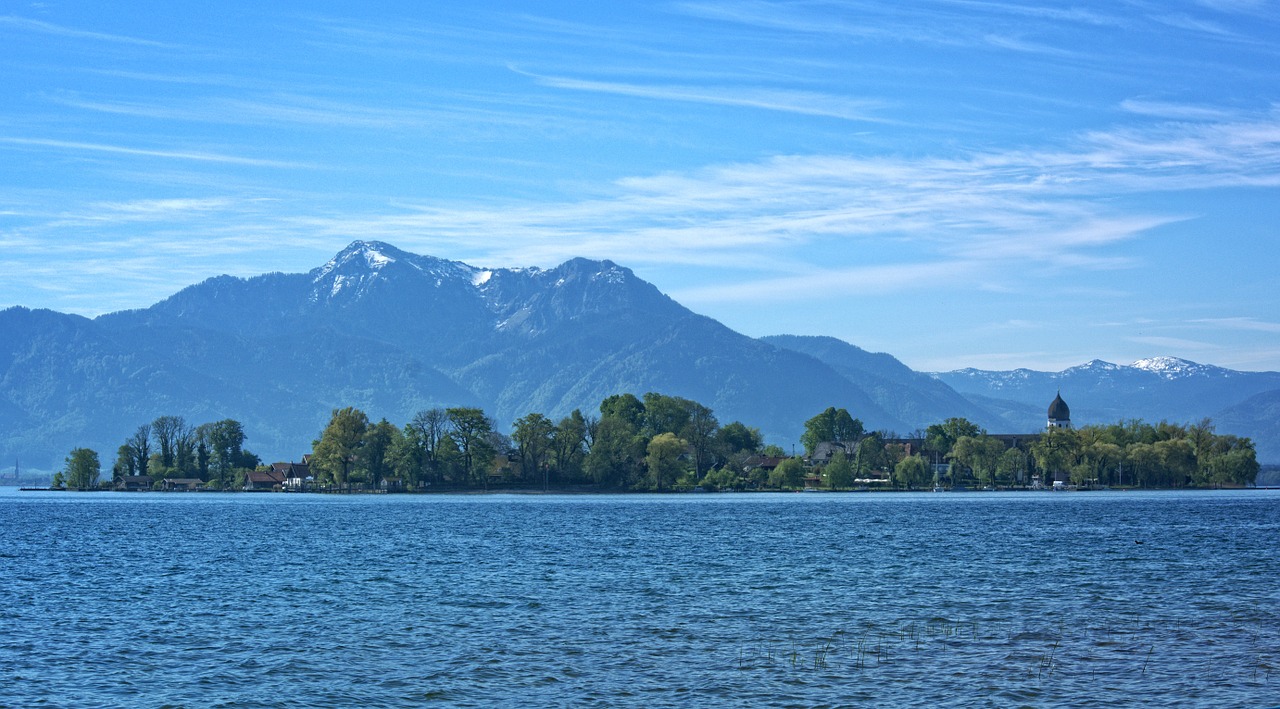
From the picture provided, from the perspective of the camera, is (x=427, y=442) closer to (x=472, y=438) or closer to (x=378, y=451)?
(x=378, y=451)

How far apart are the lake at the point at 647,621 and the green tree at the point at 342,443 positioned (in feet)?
333

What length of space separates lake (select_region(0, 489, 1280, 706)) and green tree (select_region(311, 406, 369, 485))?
101525 mm

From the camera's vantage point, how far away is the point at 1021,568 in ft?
185

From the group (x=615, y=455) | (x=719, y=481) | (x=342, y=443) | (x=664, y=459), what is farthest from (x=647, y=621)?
(x=719, y=481)

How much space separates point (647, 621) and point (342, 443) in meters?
149

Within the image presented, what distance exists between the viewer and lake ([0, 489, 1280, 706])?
29500 mm

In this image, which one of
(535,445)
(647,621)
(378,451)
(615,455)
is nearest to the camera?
(647,621)

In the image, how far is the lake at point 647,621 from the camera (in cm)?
2950

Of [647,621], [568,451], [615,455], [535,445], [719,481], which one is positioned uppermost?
[535,445]

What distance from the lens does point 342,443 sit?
182 meters

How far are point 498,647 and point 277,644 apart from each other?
626 cm

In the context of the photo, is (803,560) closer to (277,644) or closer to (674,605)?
(674,605)

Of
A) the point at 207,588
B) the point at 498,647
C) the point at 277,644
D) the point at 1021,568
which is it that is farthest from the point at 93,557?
the point at 1021,568

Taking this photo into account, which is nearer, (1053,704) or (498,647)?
(1053,704)
